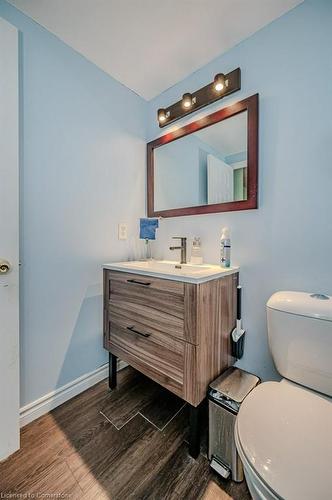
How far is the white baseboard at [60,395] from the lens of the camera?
3.82 feet

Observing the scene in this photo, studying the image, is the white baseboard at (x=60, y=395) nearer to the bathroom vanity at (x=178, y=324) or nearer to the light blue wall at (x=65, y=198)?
the light blue wall at (x=65, y=198)

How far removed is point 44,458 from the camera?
3.22 feet

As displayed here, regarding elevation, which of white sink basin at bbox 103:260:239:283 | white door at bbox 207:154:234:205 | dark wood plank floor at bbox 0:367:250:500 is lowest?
dark wood plank floor at bbox 0:367:250:500

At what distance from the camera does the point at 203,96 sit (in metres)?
1.37

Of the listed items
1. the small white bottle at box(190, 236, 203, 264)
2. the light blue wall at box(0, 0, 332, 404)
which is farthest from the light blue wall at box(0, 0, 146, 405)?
the small white bottle at box(190, 236, 203, 264)

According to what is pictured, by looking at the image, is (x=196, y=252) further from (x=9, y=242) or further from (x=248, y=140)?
(x=9, y=242)

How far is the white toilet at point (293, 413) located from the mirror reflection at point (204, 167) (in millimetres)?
695

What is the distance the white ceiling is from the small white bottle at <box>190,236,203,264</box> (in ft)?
3.80

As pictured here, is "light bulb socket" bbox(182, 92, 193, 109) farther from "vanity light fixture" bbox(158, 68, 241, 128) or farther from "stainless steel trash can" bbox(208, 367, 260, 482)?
"stainless steel trash can" bbox(208, 367, 260, 482)

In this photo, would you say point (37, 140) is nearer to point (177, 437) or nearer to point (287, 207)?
point (287, 207)

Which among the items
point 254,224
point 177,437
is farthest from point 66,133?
point 177,437

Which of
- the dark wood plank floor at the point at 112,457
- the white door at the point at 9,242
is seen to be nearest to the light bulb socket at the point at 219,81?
the white door at the point at 9,242

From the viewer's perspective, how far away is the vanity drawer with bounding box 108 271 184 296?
1000 millimetres

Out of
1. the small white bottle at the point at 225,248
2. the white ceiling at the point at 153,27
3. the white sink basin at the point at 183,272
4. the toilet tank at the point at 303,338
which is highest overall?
the white ceiling at the point at 153,27
